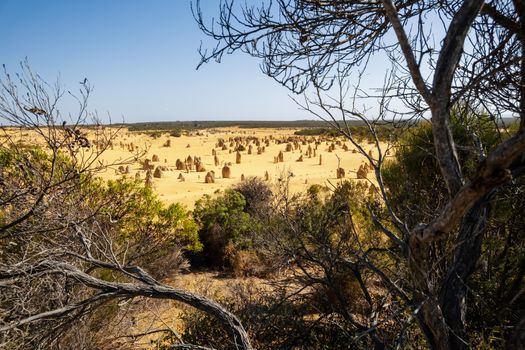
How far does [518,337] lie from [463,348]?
577mm

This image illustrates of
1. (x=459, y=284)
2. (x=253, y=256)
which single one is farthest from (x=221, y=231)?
(x=459, y=284)

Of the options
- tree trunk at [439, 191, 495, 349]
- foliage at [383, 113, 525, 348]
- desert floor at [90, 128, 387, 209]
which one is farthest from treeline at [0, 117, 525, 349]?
desert floor at [90, 128, 387, 209]

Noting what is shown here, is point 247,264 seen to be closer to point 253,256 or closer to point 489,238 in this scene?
point 253,256

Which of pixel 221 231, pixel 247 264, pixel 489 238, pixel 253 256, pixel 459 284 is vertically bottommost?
pixel 247 264

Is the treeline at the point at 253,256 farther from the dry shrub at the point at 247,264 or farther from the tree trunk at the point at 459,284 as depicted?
the tree trunk at the point at 459,284

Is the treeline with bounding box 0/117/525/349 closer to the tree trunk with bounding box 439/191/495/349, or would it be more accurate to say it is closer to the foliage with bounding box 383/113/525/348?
the foliage with bounding box 383/113/525/348

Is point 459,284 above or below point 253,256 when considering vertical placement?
above

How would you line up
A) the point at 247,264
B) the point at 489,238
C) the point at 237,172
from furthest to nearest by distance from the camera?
the point at 237,172 → the point at 247,264 → the point at 489,238

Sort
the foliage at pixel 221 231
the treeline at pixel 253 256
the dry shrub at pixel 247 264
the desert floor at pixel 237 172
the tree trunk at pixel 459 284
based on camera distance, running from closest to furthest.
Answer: the tree trunk at pixel 459 284, the treeline at pixel 253 256, the dry shrub at pixel 247 264, the foliage at pixel 221 231, the desert floor at pixel 237 172

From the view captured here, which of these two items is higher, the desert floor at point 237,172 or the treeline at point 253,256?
the treeline at point 253,256

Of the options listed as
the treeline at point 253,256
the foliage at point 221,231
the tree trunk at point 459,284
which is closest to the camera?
the tree trunk at point 459,284

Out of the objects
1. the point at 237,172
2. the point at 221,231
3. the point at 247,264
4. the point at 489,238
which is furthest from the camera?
the point at 237,172

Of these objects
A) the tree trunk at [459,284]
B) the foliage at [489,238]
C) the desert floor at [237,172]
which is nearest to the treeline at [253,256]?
the foliage at [489,238]

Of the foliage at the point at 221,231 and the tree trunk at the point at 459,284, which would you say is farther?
the foliage at the point at 221,231
